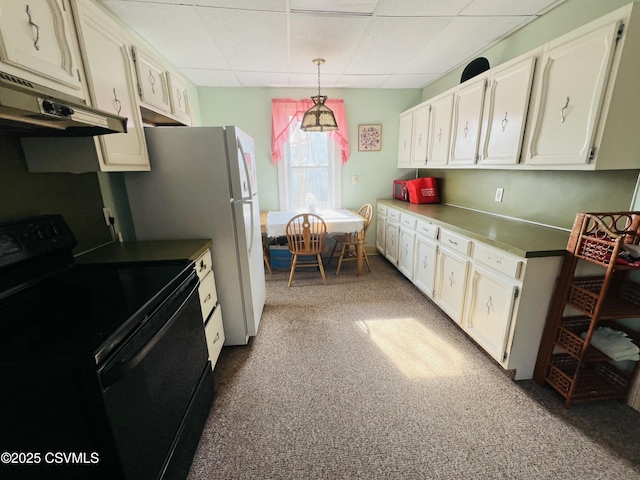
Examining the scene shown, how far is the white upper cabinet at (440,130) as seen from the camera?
2656 mm

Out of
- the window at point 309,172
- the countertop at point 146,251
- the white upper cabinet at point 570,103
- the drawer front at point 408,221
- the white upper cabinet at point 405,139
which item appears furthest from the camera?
the window at point 309,172

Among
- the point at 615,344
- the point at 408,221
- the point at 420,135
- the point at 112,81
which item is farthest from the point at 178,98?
the point at 615,344

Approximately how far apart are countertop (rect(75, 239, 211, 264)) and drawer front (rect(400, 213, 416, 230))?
203cm

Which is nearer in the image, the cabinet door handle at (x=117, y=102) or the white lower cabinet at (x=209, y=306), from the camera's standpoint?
the cabinet door handle at (x=117, y=102)

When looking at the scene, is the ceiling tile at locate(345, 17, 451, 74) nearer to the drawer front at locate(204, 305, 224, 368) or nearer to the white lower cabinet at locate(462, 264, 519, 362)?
the white lower cabinet at locate(462, 264, 519, 362)

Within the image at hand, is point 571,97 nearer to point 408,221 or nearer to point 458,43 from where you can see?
point 458,43

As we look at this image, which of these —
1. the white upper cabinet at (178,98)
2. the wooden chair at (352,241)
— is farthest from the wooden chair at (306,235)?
the white upper cabinet at (178,98)

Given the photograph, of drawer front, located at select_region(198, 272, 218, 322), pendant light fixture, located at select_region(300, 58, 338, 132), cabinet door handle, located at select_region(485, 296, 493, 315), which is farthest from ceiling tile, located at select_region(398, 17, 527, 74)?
drawer front, located at select_region(198, 272, 218, 322)

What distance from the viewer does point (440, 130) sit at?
2.81 meters

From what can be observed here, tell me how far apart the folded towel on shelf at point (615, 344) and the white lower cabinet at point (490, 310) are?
389 millimetres

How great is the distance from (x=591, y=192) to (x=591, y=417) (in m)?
1.32

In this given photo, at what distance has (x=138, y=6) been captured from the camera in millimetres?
1756

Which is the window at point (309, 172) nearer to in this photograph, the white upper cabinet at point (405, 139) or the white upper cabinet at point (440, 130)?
the white upper cabinet at point (405, 139)

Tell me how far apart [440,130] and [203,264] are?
2.69m
